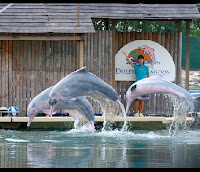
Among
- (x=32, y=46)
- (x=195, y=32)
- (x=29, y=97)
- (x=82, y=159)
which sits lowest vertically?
(x=82, y=159)

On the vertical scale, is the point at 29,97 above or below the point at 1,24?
below

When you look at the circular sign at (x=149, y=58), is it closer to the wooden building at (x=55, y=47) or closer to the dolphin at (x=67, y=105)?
the wooden building at (x=55, y=47)

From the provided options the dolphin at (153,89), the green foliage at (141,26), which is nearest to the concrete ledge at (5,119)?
the dolphin at (153,89)

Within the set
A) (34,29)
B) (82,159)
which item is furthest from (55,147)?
(34,29)

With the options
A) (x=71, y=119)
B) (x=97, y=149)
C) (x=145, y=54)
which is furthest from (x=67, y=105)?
(x=145, y=54)

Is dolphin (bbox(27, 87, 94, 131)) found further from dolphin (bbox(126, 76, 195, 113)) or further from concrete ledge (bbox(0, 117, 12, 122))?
concrete ledge (bbox(0, 117, 12, 122))

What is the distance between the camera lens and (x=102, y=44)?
2008 centimetres

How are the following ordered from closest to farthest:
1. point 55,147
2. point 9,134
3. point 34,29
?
point 55,147 → point 9,134 → point 34,29

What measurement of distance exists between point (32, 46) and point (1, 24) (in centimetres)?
145

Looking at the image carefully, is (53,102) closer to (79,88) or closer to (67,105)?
(79,88)

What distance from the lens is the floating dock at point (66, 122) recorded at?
59.9 ft

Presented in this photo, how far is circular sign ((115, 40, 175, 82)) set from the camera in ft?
67.3

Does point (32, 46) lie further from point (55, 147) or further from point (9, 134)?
point (55, 147)

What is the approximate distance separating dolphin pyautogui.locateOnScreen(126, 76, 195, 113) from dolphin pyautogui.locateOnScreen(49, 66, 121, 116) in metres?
0.90
